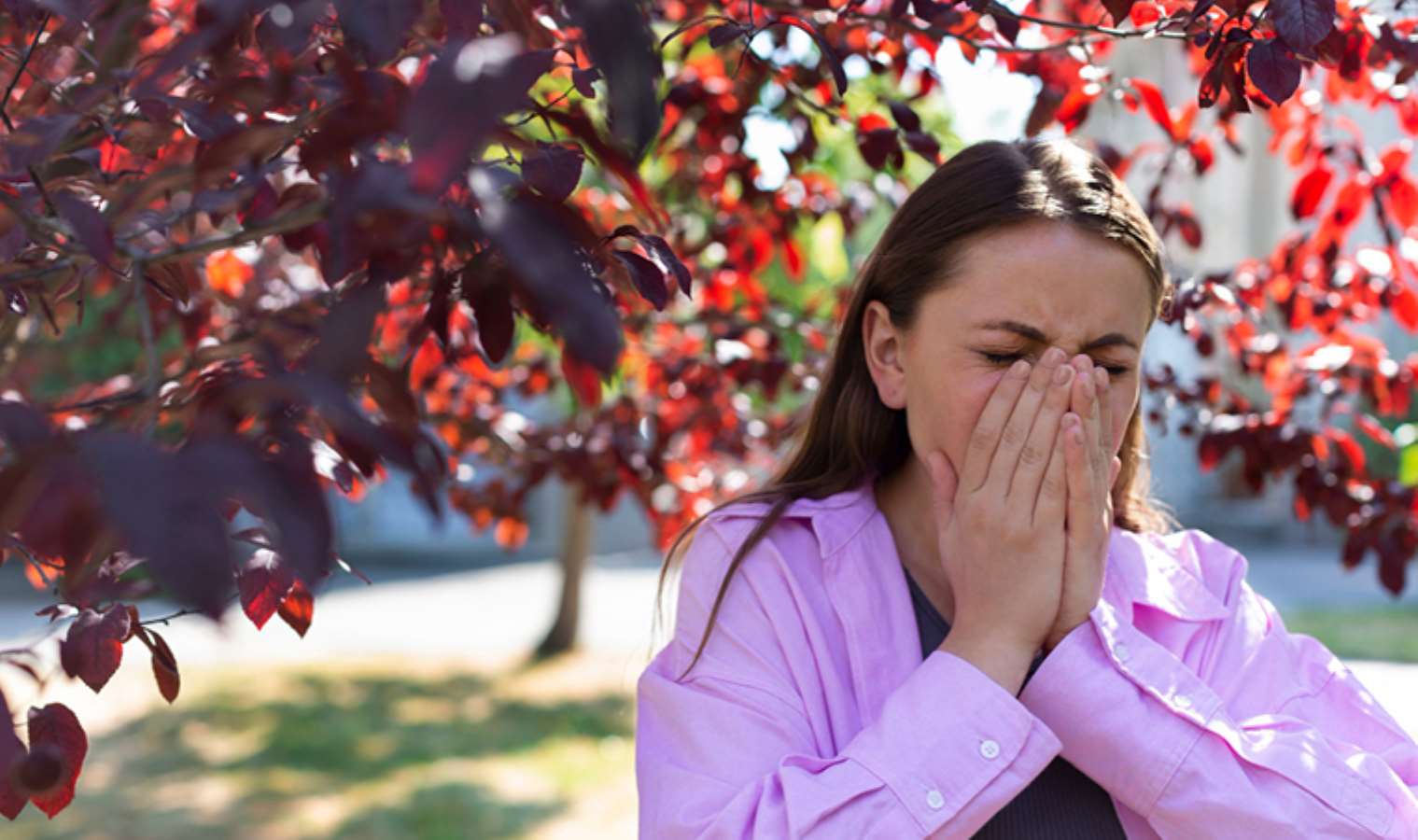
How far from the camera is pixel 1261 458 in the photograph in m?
3.02

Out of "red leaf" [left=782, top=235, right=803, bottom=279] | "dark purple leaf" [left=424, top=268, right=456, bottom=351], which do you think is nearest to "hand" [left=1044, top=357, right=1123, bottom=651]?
"dark purple leaf" [left=424, top=268, right=456, bottom=351]

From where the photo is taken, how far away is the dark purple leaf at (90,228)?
44.0 inches

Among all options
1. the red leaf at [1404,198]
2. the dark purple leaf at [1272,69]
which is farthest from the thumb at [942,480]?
the red leaf at [1404,198]

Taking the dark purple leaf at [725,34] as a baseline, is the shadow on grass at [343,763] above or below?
below

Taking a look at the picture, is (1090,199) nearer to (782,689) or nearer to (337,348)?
(782,689)

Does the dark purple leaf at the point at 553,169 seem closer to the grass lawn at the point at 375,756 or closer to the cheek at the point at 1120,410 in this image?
the cheek at the point at 1120,410

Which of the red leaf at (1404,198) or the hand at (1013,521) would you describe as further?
the red leaf at (1404,198)

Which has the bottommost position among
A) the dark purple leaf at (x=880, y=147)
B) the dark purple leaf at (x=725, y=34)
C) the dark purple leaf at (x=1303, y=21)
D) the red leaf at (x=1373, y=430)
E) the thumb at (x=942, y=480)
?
the red leaf at (x=1373, y=430)

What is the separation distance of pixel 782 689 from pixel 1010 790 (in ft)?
0.95

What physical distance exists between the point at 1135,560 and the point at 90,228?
1410mm

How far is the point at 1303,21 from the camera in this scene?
156cm

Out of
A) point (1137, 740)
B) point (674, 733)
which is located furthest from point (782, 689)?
point (1137, 740)

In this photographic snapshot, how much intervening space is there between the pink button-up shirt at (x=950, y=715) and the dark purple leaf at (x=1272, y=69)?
2.17ft

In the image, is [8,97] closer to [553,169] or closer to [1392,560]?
[553,169]
